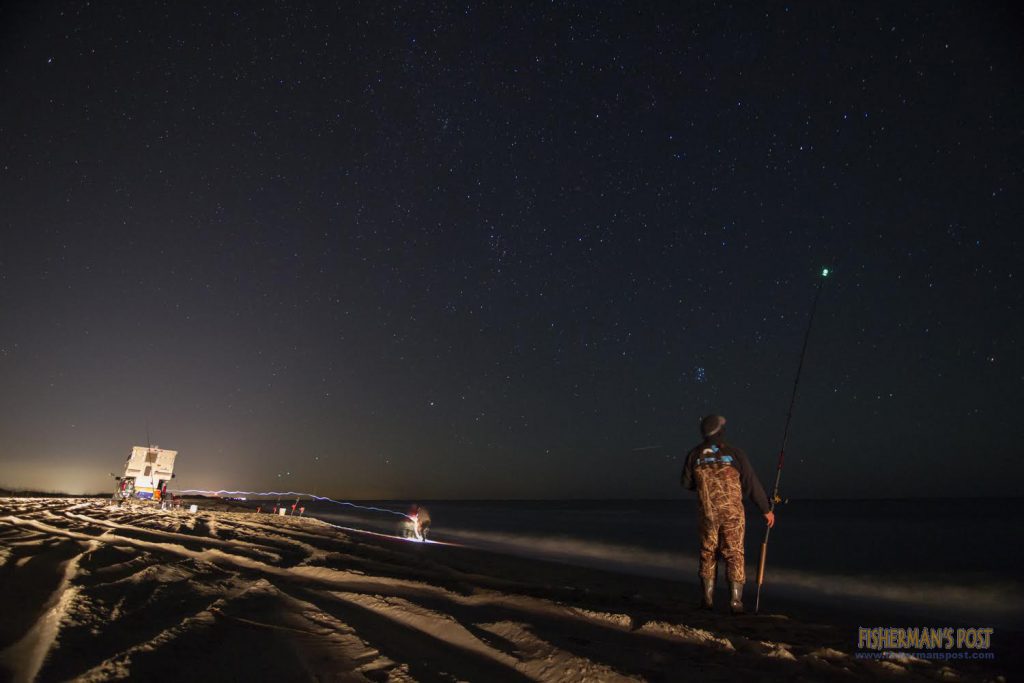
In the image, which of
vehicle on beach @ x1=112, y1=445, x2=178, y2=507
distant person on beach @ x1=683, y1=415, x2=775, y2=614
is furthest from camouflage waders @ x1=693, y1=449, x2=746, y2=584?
vehicle on beach @ x1=112, y1=445, x2=178, y2=507

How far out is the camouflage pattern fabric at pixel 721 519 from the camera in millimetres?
5258

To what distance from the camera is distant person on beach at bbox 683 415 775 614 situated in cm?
525

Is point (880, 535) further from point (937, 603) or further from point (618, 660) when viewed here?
point (618, 660)

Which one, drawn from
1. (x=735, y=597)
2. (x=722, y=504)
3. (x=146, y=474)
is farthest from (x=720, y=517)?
(x=146, y=474)

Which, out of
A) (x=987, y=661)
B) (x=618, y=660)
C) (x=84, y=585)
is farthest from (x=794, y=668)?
(x=84, y=585)

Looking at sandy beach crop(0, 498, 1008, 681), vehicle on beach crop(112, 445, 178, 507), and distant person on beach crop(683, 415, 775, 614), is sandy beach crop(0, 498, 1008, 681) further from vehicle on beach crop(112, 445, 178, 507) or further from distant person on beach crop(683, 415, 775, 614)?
vehicle on beach crop(112, 445, 178, 507)

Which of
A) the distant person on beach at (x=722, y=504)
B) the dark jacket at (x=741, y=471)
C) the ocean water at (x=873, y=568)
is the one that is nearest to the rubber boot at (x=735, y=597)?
the distant person on beach at (x=722, y=504)

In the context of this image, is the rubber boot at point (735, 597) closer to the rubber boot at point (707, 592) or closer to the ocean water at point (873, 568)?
the rubber boot at point (707, 592)

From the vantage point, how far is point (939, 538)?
103ft

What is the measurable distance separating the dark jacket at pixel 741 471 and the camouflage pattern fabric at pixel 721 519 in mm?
105

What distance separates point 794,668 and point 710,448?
2.68 meters

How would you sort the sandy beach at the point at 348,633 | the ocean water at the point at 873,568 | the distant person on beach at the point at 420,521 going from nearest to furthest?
the sandy beach at the point at 348,633 → the ocean water at the point at 873,568 → the distant person on beach at the point at 420,521

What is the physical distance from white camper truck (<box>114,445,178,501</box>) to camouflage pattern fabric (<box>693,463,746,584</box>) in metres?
35.3

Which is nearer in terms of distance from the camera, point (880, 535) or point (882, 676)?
point (882, 676)
